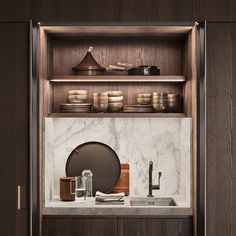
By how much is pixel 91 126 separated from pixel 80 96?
329 millimetres

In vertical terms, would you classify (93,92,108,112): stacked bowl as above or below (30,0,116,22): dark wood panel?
below

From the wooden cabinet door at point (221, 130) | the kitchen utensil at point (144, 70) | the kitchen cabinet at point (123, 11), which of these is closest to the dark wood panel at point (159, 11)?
the kitchen cabinet at point (123, 11)

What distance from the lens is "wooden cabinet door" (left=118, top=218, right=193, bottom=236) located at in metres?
3.51

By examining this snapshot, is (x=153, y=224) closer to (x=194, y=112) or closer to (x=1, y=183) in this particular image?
(x=194, y=112)

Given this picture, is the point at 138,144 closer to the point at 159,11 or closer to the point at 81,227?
the point at 81,227

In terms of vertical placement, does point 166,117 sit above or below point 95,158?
above

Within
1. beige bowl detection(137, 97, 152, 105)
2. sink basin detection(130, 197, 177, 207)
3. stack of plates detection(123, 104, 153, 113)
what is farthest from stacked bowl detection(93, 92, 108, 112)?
sink basin detection(130, 197, 177, 207)

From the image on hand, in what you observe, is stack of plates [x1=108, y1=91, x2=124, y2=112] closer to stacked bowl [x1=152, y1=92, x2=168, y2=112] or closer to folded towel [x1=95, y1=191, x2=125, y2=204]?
stacked bowl [x1=152, y1=92, x2=168, y2=112]

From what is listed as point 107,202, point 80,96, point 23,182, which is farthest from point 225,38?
point 23,182

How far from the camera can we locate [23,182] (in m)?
3.43

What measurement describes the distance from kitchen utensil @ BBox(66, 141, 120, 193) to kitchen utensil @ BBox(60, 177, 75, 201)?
0.79 feet

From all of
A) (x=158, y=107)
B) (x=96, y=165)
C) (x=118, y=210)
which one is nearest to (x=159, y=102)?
(x=158, y=107)

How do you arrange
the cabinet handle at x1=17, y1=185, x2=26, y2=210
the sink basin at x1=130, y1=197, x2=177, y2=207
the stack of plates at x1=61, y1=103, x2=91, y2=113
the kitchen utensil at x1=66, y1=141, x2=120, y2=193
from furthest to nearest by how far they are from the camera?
the kitchen utensil at x1=66, y1=141, x2=120, y2=193
the sink basin at x1=130, y1=197, x2=177, y2=207
the stack of plates at x1=61, y1=103, x2=91, y2=113
the cabinet handle at x1=17, y1=185, x2=26, y2=210

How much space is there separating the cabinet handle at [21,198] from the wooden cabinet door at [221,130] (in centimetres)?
115
